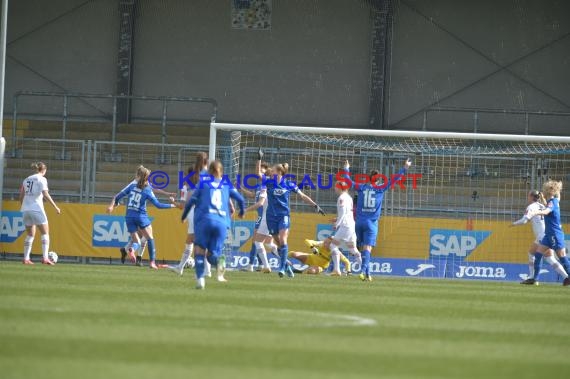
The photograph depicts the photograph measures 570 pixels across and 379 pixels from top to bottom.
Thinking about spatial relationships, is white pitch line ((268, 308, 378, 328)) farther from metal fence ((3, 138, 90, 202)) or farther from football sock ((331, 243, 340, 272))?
metal fence ((3, 138, 90, 202))

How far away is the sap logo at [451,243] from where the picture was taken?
25.0m

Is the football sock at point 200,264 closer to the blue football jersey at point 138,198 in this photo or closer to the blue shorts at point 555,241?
the blue football jersey at point 138,198

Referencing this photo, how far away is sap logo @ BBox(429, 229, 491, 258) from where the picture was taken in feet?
82.2

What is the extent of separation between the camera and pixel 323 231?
25.2m

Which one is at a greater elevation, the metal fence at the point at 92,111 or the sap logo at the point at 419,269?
the metal fence at the point at 92,111

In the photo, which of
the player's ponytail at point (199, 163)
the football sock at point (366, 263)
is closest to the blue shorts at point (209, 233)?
the player's ponytail at point (199, 163)

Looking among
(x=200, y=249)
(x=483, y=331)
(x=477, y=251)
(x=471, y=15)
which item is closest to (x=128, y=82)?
(x=471, y=15)

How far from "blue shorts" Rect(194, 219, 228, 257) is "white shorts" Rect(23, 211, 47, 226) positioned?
8.12 metres

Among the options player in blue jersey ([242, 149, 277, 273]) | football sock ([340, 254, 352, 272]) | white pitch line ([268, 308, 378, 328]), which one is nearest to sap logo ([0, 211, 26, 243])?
player in blue jersey ([242, 149, 277, 273])

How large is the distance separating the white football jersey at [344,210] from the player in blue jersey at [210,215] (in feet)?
21.0

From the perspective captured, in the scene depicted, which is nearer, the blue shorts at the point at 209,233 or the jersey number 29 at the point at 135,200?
the blue shorts at the point at 209,233

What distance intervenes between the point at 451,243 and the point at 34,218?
929cm

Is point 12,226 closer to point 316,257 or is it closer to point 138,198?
point 138,198

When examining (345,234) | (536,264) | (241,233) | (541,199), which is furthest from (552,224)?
(241,233)
